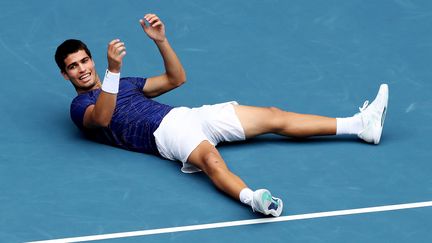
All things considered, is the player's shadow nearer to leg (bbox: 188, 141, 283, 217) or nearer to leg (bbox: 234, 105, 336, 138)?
leg (bbox: 234, 105, 336, 138)

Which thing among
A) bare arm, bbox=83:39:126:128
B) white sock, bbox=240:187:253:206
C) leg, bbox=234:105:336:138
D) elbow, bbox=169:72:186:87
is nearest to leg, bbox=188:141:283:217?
white sock, bbox=240:187:253:206

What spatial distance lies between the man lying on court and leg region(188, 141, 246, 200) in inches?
2.9

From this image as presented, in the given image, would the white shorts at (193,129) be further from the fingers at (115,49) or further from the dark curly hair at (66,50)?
the dark curly hair at (66,50)

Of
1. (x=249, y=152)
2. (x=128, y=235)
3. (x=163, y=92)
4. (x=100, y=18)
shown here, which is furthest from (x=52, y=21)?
(x=128, y=235)

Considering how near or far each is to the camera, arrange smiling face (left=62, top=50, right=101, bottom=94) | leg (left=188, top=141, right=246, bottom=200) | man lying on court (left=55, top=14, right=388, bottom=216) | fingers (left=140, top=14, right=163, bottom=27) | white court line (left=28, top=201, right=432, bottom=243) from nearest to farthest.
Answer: white court line (left=28, top=201, right=432, bottom=243) → leg (left=188, top=141, right=246, bottom=200) → man lying on court (left=55, top=14, right=388, bottom=216) → fingers (left=140, top=14, right=163, bottom=27) → smiling face (left=62, top=50, right=101, bottom=94)

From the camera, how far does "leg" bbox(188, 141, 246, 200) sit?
7855 mm

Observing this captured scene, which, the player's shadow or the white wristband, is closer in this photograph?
the white wristband

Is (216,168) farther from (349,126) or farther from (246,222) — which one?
(349,126)

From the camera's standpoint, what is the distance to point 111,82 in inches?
317

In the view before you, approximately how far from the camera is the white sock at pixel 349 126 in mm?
8672

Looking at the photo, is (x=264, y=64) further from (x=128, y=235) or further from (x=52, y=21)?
(x=128, y=235)

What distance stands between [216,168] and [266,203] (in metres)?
0.57

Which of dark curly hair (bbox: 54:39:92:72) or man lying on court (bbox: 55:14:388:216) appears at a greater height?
dark curly hair (bbox: 54:39:92:72)

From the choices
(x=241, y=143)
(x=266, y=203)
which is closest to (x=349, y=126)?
(x=241, y=143)
